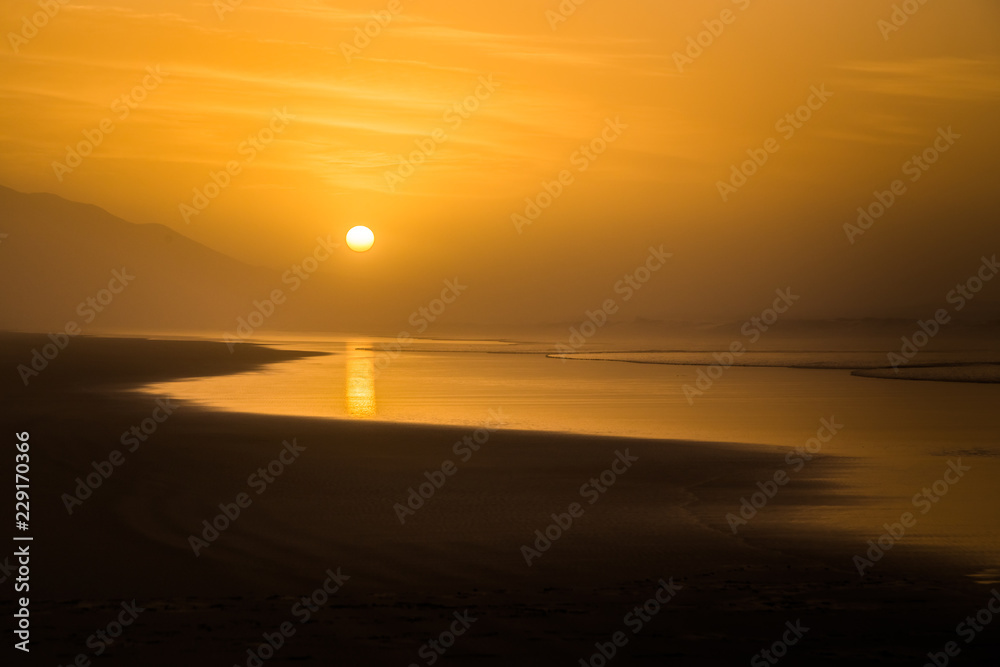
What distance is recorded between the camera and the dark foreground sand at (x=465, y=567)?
7.56 m

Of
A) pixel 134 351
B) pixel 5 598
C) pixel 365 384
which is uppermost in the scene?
pixel 134 351

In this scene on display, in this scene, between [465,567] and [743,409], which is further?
[743,409]

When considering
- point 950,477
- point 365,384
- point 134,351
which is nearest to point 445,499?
point 950,477

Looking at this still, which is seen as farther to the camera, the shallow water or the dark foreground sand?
the shallow water

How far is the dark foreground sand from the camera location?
7559 mm

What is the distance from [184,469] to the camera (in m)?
16.3

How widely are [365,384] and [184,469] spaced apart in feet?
68.1

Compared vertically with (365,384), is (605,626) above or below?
below

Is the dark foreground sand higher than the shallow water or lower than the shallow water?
lower

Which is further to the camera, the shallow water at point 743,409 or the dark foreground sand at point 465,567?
the shallow water at point 743,409

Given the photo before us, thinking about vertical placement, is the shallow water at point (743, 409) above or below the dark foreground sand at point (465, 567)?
above

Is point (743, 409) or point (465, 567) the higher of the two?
point (743, 409)

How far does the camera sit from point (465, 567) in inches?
399

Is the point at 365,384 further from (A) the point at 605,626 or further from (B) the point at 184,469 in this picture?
(A) the point at 605,626
